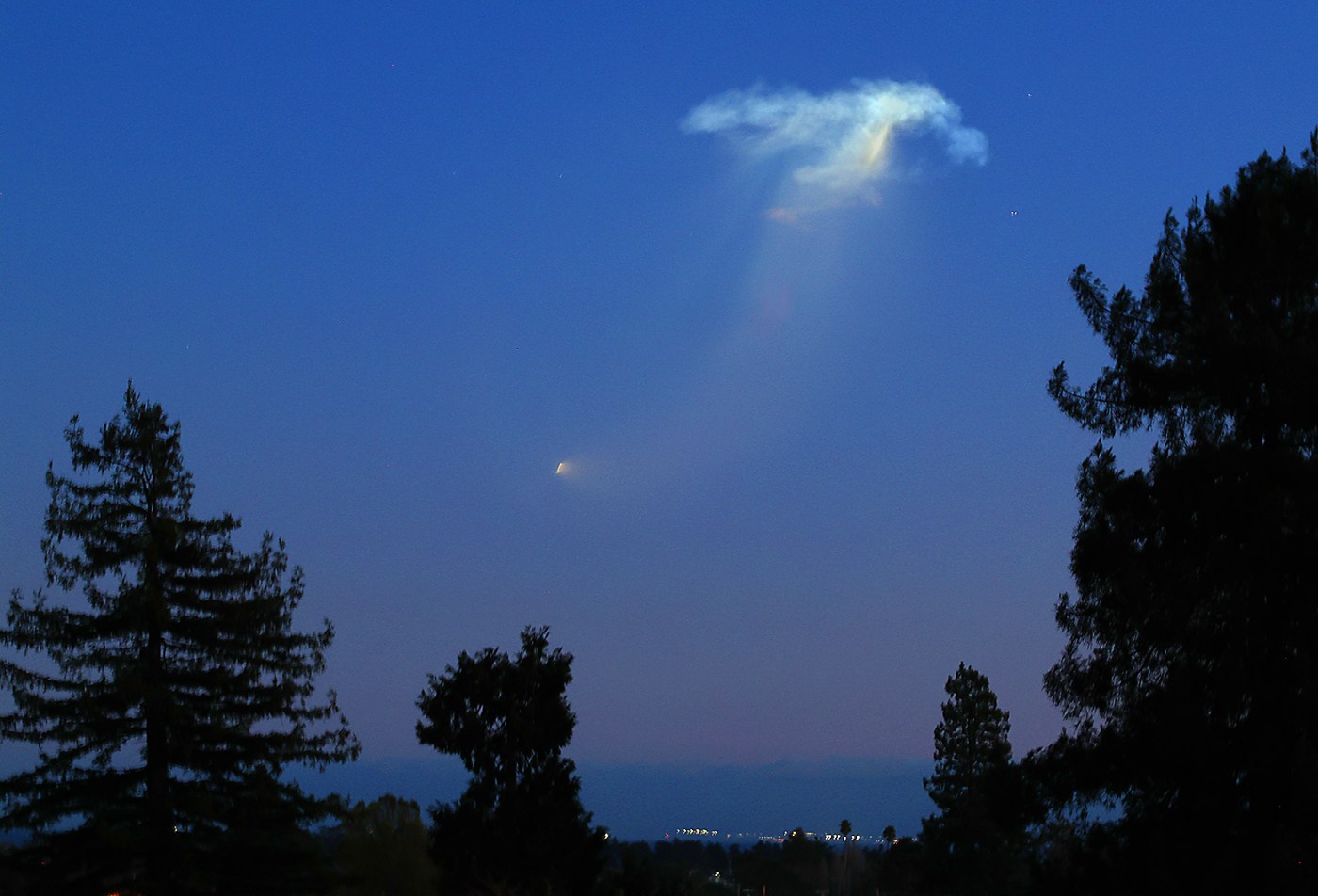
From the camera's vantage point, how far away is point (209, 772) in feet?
94.3

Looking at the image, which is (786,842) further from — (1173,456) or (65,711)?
(1173,456)

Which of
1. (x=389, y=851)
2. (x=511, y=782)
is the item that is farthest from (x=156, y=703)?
(x=389, y=851)

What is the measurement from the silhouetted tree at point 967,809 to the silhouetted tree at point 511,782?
2318 cm

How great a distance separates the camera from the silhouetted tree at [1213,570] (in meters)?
16.1

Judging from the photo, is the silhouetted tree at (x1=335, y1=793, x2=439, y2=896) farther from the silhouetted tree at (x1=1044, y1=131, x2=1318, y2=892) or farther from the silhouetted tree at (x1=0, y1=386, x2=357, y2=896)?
the silhouetted tree at (x1=1044, y1=131, x2=1318, y2=892)

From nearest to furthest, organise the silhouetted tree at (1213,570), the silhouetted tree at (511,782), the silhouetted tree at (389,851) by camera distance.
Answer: the silhouetted tree at (1213,570) → the silhouetted tree at (511,782) → the silhouetted tree at (389,851)

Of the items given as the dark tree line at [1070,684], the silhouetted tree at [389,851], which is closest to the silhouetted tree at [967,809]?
the dark tree line at [1070,684]

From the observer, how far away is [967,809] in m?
54.8

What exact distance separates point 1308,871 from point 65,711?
932 inches

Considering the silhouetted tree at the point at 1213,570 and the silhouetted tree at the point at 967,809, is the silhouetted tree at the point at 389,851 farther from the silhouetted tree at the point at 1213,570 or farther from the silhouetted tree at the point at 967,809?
the silhouetted tree at the point at 1213,570

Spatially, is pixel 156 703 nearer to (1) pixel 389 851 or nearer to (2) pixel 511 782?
(2) pixel 511 782

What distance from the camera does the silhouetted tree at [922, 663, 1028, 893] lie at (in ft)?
179

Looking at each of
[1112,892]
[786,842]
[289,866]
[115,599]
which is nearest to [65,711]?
[115,599]

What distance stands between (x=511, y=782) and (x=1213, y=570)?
22.6 m
